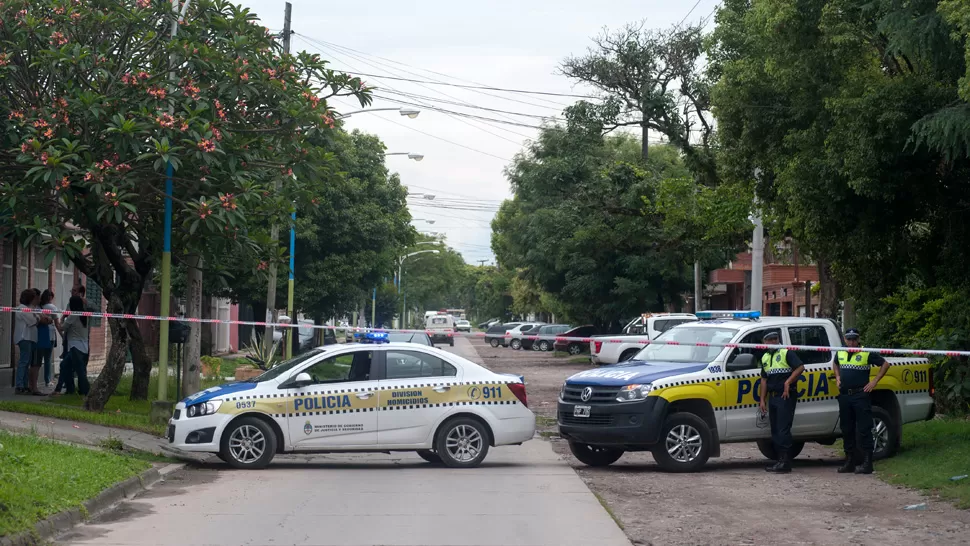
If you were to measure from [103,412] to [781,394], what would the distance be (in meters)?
10.2

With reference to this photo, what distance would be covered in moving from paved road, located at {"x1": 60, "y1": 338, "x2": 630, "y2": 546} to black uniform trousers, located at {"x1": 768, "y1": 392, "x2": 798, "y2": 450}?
2577mm

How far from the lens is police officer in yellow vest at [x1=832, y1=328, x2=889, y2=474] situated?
13617mm

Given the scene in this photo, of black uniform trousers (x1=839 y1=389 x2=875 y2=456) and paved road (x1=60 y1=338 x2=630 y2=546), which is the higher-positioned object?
black uniform trousers (x1=839 y1=389 x2=875 y2=456)

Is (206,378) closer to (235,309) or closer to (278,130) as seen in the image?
(278,130)

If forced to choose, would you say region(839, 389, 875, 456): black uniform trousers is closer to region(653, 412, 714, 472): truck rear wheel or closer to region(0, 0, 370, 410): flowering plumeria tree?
region(653, 412, 714, 472): truck rear wheel

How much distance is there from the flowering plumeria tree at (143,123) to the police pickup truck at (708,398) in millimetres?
5650

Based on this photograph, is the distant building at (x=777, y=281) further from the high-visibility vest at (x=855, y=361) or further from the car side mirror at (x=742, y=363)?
the car side mirror at (x=742, y=363)

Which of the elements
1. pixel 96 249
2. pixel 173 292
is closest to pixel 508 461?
pixel 96 249

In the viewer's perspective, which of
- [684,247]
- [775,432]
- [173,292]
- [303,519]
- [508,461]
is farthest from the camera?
[684,247]

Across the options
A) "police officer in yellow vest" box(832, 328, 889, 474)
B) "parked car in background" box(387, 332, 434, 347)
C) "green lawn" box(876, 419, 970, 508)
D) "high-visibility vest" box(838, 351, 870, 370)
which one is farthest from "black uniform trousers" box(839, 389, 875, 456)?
"parked car in background" box(387, 332, 434, 347)

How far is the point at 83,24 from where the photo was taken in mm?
16438

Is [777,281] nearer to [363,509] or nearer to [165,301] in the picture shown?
[165,301]

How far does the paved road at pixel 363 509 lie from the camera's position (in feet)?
30.1

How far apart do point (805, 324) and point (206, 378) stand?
17802 millimetres
